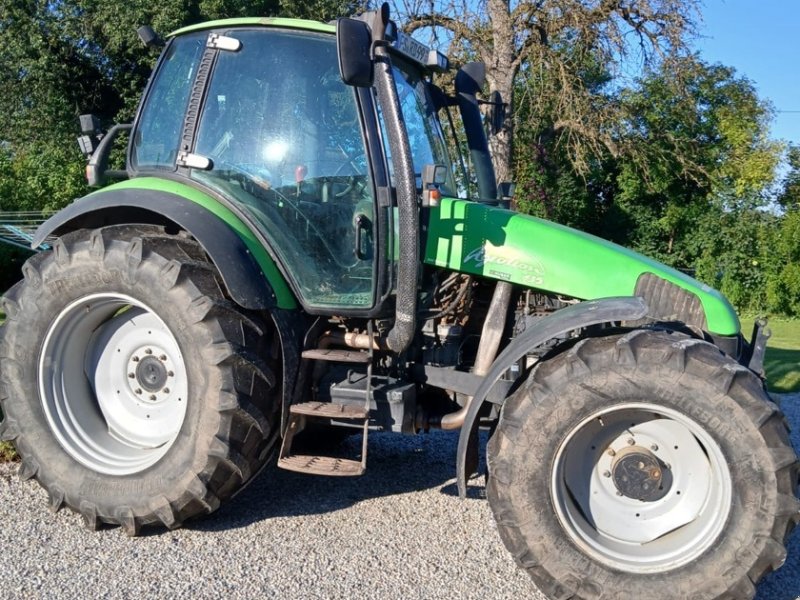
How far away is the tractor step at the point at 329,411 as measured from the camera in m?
3.98

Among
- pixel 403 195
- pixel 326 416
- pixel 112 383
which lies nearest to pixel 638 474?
pixel 326 416

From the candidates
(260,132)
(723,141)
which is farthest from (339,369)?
(723,141)

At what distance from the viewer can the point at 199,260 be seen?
401 cm

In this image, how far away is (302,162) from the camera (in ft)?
13.3

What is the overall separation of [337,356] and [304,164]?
39.4 inches

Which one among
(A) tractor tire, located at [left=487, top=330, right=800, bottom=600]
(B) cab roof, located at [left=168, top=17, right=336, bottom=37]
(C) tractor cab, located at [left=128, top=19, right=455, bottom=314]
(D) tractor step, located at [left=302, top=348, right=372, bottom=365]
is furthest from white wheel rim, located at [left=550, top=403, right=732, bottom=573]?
(B) cab roof, located at [left=168, top=17, right=336, bottom=37]

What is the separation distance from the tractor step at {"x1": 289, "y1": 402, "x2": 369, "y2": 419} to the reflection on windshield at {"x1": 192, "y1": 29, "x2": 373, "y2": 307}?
0.53 metres

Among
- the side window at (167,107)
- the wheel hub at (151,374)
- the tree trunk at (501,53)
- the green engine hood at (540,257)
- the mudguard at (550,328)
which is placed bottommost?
the wheel hub at (151,374)

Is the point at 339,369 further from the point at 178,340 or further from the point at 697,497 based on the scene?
the point at 697,497

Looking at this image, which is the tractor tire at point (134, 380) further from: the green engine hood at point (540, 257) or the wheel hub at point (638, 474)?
the wheel hub at point (638, 474)

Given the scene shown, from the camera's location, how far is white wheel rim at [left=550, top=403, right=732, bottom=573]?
11.0 ft

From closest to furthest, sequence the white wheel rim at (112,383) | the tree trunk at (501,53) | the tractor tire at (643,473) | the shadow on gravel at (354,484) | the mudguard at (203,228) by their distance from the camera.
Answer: the tractor tire at (643,473)
the mudguard at (203,228)
the white wheel rim at (112,383)
the shadow on gravel at (354,484)
the tree trunk at (501,53)

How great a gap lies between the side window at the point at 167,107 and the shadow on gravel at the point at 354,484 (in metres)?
1.94

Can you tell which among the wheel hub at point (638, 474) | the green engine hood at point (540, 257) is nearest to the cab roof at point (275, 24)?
the green engine hood at point (540, 257)
